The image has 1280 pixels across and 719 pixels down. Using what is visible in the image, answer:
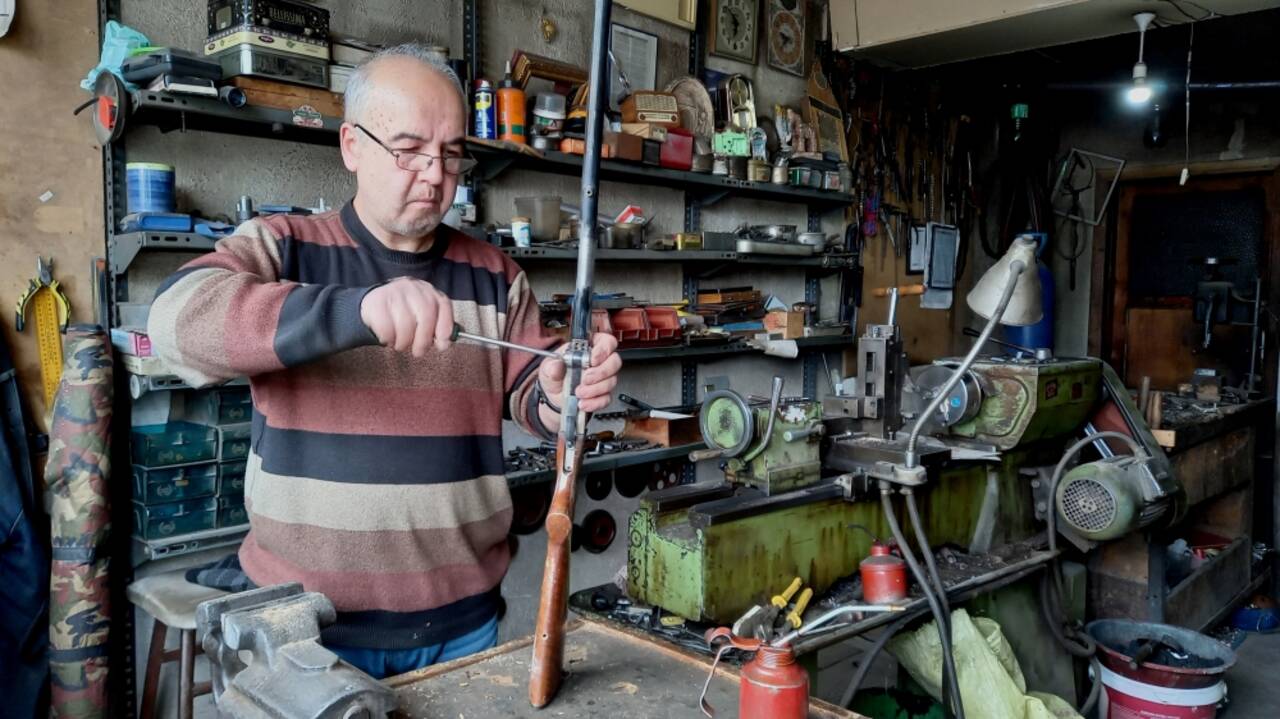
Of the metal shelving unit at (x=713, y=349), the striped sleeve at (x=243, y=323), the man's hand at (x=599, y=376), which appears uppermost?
the striped sleeve at (x=243, y=323)

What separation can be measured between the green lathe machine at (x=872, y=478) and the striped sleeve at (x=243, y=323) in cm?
99

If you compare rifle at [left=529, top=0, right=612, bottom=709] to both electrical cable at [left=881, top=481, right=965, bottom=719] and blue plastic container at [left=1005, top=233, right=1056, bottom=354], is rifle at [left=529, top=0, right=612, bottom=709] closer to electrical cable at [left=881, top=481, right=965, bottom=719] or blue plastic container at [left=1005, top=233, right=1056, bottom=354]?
electrical cable at [left=881, top=481, right=965, bottom=719]

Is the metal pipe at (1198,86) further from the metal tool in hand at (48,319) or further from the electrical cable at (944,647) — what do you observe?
the metal tool in hand at (48,319)

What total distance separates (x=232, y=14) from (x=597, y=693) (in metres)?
1.95

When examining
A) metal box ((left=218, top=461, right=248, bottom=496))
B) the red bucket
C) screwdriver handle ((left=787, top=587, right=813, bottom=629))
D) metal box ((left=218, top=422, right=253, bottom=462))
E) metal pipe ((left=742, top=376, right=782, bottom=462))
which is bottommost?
the red bucket

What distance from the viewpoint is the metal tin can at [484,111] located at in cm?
282

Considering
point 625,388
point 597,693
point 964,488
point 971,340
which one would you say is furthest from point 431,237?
point 971,340

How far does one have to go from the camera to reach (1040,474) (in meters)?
2.71

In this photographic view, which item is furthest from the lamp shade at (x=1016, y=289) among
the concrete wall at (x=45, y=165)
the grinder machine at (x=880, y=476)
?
the concrete wall at (x=45, y=165)

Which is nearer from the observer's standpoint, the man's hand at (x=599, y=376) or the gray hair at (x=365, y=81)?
the man's hand at (x=599, y=376)

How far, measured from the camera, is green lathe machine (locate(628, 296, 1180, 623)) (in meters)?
1.93

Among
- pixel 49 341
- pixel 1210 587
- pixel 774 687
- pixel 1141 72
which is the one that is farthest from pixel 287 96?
pixel 1210 587

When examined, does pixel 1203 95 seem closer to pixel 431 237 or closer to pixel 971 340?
pixel 971 340

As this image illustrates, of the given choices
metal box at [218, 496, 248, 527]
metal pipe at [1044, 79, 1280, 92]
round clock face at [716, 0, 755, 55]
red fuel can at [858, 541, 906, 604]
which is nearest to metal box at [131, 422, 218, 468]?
metal box at [218, 496, 248, 527]
